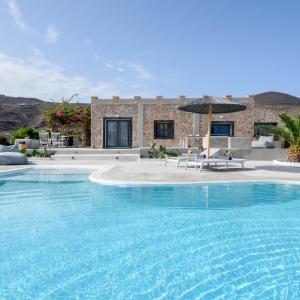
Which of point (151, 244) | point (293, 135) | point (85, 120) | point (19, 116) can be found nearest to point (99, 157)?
point (85, 120)

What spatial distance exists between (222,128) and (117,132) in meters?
7.27

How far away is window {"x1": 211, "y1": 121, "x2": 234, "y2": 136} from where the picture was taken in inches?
831

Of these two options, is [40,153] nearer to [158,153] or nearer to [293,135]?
[158,153]

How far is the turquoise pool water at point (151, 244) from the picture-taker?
10.1 ft

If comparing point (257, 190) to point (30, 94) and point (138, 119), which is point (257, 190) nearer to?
point (138, 119)

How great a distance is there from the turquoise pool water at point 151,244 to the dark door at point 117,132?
14000 mm

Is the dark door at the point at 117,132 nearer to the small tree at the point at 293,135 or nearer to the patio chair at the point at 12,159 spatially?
the patio chair at the point at 12,159

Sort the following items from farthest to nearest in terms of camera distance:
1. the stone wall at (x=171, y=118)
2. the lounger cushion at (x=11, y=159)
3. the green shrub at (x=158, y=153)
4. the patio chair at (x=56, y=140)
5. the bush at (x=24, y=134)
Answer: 1. the bush at (x=24, y=134)
2. the stone wall at (x=171, y=118)
3. the patio chair at (x=56, y=140)
4. the green shrub at (x=158, y=153)
5. the lounger cushion at (x=11, y=159)

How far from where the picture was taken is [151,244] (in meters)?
4.31

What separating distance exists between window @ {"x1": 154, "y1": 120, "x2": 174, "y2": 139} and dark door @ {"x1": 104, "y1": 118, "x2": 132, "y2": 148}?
1829mm

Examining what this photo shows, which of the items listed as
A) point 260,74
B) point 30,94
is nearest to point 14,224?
point 260,74

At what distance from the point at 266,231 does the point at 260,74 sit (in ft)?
55.4

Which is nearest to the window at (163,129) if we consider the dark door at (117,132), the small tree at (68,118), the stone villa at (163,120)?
the stone villa at (163,120)

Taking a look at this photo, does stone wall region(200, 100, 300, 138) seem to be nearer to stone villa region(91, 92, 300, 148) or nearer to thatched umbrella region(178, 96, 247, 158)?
stone villa region(91, 92, 300, 148)
